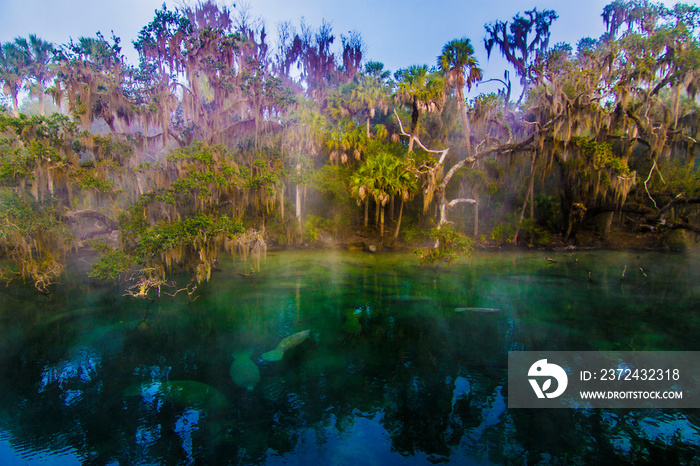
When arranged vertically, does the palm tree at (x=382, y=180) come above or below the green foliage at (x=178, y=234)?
above

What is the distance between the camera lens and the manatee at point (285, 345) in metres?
10.0

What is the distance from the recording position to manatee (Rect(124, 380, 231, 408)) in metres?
7.84

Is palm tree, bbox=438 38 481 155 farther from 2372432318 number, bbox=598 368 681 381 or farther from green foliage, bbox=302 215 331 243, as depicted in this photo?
2372432318 number, bbox=598 368 681 381

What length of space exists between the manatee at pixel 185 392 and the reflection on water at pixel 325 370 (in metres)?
0.04

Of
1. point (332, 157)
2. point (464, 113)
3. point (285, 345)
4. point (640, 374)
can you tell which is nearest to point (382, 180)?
point (332, 157)

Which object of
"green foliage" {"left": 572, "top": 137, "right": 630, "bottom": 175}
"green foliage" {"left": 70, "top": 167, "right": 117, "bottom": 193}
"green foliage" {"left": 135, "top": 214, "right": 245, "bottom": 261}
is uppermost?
"green foliage" {"left": 572, "top": 137, "right": 630, "bottom": 175}

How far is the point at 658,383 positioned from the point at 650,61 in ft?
61.0

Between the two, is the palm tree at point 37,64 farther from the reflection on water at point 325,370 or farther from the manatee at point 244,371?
the manatee at point 244,371

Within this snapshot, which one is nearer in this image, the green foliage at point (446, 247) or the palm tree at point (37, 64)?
the green foliage at point (446, 247)

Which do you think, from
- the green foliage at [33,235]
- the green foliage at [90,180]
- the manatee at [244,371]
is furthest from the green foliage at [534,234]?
the green foliage at [33,235]

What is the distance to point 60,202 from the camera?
57.9 feet

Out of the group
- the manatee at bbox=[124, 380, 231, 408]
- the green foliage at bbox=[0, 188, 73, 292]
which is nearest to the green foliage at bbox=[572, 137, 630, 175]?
the manatee at bbox=[124, 380, 231, 408]

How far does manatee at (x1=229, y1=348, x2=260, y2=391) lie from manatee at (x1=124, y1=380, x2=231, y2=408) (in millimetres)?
610

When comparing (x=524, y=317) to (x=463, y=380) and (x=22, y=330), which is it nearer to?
(x=463, y=380)
